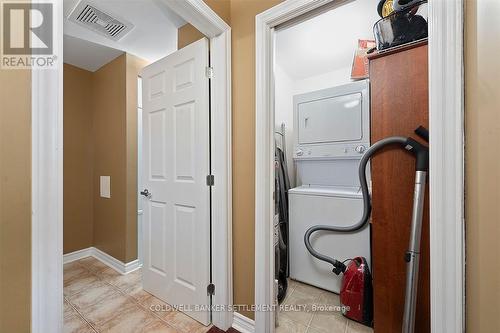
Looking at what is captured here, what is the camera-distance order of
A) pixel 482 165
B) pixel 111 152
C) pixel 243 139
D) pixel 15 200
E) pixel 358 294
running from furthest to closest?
pixel 111 152, pixel 358 294, pixel 243 139, pixel 482 165, pixel 15 200

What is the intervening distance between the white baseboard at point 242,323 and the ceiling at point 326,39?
2.05 meters

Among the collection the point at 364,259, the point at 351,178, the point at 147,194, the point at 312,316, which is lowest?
the point at 312,316

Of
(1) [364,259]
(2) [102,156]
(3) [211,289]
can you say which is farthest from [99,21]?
(1) [364,259]

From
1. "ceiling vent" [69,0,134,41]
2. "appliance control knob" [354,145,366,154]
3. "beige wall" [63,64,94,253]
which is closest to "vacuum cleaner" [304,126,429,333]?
"appliance control knob" [354,145,366,154]

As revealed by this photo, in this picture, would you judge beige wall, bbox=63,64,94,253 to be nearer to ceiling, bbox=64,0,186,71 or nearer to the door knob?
ceiling, bbox=64,0,186,71

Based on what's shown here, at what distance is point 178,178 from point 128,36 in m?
1.59

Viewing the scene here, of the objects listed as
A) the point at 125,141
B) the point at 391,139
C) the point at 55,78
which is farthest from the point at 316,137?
the point at 125,141

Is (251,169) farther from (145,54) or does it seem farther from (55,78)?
(145,54)

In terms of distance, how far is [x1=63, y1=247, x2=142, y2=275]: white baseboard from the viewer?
236 cm

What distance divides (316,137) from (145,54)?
2.20 m

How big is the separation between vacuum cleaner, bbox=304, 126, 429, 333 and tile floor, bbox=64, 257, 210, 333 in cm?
112

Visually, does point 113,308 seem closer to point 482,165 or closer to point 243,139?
point 243,139

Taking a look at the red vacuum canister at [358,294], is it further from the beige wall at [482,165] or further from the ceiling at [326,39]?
the ceiling at [326,39]

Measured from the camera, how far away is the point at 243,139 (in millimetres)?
1438
